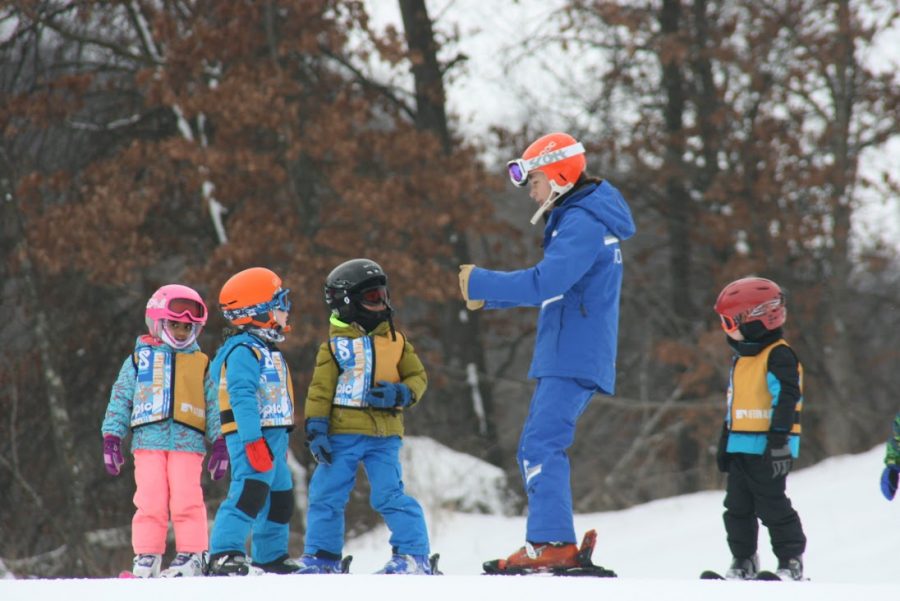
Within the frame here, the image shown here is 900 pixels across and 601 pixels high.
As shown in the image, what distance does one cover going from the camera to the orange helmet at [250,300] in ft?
19.0

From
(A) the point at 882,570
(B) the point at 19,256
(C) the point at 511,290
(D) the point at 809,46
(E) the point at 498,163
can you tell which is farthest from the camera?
(E) the point at 498,163

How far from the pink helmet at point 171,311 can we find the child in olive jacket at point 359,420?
76cm

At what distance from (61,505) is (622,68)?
10522 millimetres

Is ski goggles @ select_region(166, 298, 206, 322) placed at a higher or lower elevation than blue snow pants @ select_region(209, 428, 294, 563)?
higher

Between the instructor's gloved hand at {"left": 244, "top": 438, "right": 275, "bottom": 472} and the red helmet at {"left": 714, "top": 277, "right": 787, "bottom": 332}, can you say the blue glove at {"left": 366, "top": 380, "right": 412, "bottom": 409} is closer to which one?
the instructor's gloved hand at {"left": 244, "top": 438, "right": 275, "bottom": 472}

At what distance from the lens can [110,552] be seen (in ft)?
47.0

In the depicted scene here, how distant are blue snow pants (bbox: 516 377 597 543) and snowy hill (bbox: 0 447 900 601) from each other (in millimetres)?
427

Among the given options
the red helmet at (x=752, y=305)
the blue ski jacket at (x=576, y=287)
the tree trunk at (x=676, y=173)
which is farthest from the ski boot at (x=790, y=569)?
the tree trunk at (x=676, y=173)

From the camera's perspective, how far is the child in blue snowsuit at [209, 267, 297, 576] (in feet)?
17.7

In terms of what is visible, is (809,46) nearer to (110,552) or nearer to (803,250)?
(803,250)

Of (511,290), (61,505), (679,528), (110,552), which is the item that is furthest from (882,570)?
(61,505)

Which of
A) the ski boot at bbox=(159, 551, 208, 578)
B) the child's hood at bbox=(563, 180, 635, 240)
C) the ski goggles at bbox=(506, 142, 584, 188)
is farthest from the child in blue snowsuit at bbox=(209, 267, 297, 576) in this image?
the child's hood at bbox=(563, 180, 635, 240)

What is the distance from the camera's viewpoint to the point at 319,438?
5.61 meters

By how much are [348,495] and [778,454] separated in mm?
2141
